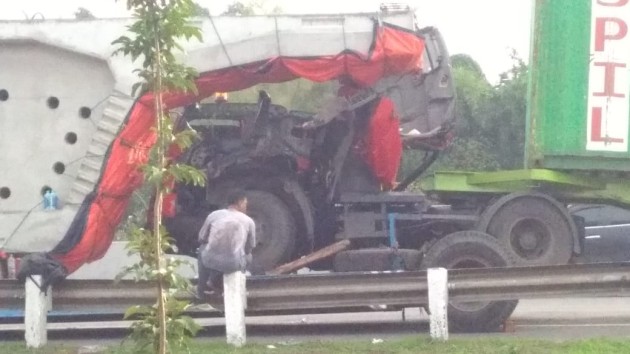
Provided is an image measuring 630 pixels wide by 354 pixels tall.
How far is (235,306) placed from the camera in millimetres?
9703

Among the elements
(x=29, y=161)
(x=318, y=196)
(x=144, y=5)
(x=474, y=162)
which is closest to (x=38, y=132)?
(x=29, y=161)

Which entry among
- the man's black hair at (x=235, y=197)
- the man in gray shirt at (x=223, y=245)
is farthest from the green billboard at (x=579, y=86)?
the man in gray shirt at (x=223, y=245)

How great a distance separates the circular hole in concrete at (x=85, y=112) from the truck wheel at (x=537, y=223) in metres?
3.89

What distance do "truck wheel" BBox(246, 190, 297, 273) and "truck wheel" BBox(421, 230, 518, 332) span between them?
4.39ft

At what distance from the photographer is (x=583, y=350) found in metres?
9.02

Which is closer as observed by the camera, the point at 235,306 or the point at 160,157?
the point at 160,157

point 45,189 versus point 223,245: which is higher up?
point 45,189

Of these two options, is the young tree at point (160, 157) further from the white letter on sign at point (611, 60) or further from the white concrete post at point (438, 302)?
the white letter on sign at point (611, 60)

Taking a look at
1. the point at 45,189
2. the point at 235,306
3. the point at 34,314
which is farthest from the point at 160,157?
the point at 45,189

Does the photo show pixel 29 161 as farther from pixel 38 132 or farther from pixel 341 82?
pixel 341 82

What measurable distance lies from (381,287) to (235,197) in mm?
1600

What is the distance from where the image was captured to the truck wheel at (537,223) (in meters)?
11.1

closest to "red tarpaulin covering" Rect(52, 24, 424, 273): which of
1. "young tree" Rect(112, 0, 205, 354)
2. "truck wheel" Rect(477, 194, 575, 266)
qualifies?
"truck wheel" Rect(477, 194, 575, 266)

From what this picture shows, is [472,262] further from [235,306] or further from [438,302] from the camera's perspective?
[235,306]
